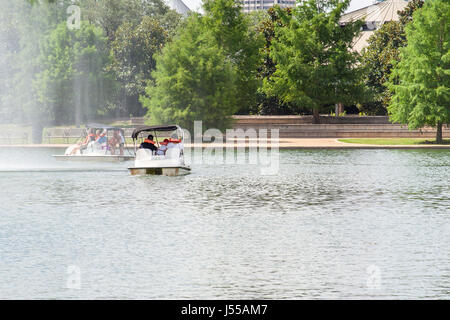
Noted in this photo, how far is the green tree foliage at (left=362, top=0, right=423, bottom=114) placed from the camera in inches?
2773

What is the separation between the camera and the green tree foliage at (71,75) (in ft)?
199

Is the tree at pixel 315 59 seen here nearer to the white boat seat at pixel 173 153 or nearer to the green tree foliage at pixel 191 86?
the green tree foliage at pixel 191 86

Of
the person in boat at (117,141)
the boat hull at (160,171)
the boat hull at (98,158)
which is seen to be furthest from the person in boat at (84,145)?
the boat hull at (160,171)

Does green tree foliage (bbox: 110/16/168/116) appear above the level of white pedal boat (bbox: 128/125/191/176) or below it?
above

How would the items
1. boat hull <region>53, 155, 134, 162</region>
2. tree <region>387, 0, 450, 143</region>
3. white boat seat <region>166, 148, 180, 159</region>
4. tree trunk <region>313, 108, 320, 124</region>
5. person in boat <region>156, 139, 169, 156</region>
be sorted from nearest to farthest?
white boat seat <region>166, 148, 180, 159</region>, person in boat <region>156, 139, 169, 156</region>, boat hull <region>53, 155, 134, 162</region>, tree <region>387, 0, 450, 143</region>, tree trunk <region>313, 108, 320, 124</region>

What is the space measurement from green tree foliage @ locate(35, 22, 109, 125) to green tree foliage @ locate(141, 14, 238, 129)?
358 inches

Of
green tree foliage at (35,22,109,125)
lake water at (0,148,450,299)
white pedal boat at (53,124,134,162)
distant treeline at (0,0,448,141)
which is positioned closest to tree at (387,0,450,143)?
distant treeline at (0,0,448,141)

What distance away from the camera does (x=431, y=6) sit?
52375mm

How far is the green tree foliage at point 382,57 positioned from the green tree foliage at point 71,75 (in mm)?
25658

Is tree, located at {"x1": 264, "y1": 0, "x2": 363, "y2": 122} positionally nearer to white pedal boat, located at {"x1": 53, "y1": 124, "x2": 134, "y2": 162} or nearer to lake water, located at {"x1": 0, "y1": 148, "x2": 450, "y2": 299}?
white pedal boat, located at {"x1": 53, "y1": 124, "x2": 134, "y2": 162}

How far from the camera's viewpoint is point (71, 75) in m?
62.1

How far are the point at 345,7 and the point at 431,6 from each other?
13812 mm
